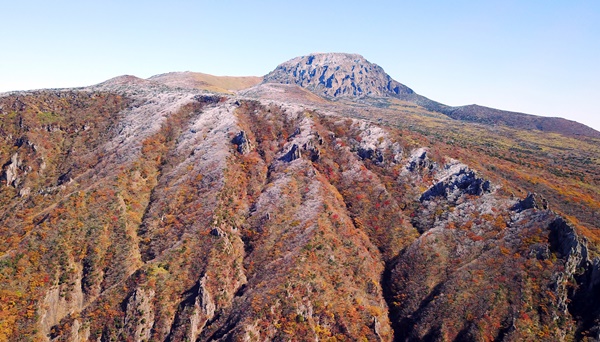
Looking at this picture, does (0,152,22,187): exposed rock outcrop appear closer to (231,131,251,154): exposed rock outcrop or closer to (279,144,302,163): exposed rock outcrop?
(231,131,251,154): exposed rock outcrop

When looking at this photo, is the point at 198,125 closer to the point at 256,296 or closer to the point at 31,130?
the point at 31,130

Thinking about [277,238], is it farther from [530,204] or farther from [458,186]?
[530,204]

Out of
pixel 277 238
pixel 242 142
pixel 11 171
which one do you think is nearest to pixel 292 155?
pixel 242 142

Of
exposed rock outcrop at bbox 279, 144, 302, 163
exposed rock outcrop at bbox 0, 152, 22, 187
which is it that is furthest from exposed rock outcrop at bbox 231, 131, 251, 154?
exposed rock outcrop at bbox 0, 152, 22, 187

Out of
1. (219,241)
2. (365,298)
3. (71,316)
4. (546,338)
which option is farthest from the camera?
(219,241)

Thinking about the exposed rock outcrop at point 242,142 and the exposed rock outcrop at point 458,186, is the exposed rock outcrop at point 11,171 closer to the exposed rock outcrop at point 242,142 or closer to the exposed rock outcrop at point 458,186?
the exposed rock outcrop at point 242,142

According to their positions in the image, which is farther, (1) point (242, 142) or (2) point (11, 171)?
(1) point (242, 142)

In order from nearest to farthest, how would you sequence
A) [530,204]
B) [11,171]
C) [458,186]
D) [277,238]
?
1. [530,204]
2. [277,238]
3. [458,186]
4. [11,171]

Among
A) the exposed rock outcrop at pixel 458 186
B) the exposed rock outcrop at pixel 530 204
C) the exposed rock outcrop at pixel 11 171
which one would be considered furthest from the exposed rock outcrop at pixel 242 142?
the exposed rock outcrop at pixel 530 204

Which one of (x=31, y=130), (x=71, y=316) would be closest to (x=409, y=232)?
(x=71, y=316)
